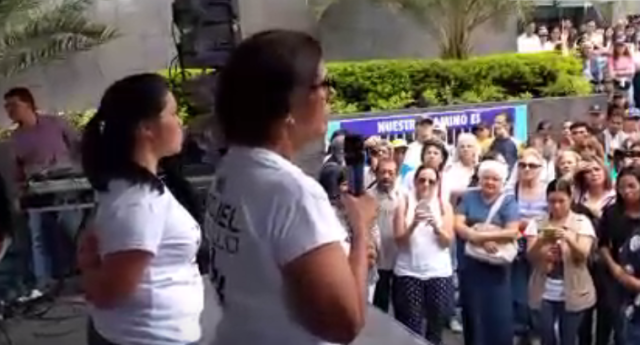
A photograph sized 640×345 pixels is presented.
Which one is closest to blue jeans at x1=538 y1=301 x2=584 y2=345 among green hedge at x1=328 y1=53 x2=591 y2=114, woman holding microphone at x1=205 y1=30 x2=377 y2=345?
woman holding microphone at x1=205 y1=30 x2=377 y2=345

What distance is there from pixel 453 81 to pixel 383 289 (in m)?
7.94

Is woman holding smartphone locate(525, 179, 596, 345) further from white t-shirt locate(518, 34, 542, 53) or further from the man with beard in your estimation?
white t-shirt locate(518, 34, 542, 53)

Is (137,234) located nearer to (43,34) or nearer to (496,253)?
(496,253)

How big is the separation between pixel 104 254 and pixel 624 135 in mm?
8038

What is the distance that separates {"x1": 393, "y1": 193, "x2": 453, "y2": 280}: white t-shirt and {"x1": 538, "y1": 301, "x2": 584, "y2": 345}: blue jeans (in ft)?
1.95

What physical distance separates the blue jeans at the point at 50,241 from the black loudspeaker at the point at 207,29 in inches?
47.0

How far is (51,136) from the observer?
7.74 meters

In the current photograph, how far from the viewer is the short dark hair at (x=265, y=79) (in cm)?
194

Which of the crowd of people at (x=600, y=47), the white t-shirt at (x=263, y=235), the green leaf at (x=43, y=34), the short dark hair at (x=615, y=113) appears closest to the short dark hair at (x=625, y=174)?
the white t-shirt at (x=263, y=235)

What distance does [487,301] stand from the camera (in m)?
6.00

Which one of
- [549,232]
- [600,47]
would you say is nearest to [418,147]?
[549,232]

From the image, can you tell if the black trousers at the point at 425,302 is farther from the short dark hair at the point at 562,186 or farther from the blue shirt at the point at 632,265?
the blue shirt at the point at 632,265

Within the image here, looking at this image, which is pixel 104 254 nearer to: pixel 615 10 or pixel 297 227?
pixel 297 227

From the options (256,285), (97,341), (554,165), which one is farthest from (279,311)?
(554,165)
